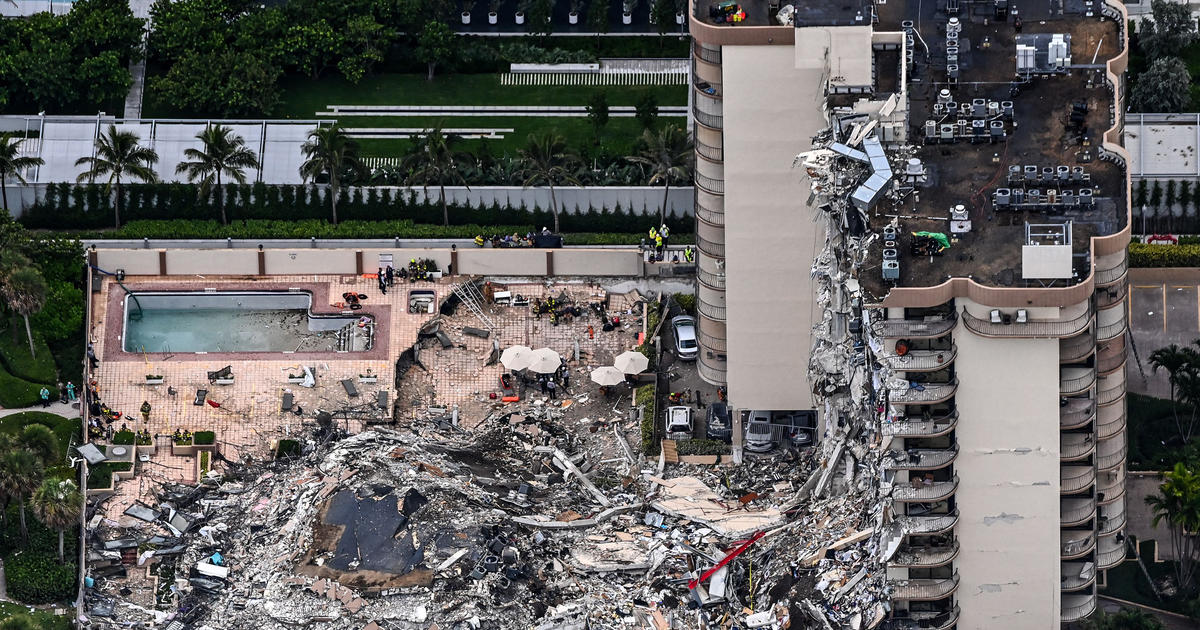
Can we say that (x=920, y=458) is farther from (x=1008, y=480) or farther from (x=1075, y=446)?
(x=1075, y=446)

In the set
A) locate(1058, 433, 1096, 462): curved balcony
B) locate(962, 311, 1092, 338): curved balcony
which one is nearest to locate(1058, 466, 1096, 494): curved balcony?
locate(1058, 433, 1096, 462): curved balcony

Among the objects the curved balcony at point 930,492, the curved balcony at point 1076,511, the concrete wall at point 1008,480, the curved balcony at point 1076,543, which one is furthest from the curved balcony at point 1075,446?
the curved balcony at point 930,492

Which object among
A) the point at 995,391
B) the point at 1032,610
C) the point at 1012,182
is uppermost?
the point at 1012,182

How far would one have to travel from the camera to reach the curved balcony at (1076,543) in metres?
199

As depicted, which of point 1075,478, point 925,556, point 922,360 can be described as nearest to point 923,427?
point 922,360

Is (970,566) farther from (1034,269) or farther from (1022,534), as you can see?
(1034,269)

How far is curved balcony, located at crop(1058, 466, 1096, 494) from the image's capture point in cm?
19762

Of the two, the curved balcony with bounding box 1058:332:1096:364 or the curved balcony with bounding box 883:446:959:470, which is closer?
the curved balcony with bounding box 1058:332:1096:364

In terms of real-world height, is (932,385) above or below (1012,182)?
below

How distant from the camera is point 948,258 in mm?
194750

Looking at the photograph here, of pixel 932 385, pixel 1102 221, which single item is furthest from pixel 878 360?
pixel 1102 221

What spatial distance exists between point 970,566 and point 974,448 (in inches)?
300

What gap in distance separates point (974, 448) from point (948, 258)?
11.2 meters

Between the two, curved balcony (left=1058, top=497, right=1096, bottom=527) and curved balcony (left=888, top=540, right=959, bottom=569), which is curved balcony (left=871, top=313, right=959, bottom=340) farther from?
curved balcony (left=1058, top=497, right=1096, bottom=527)
